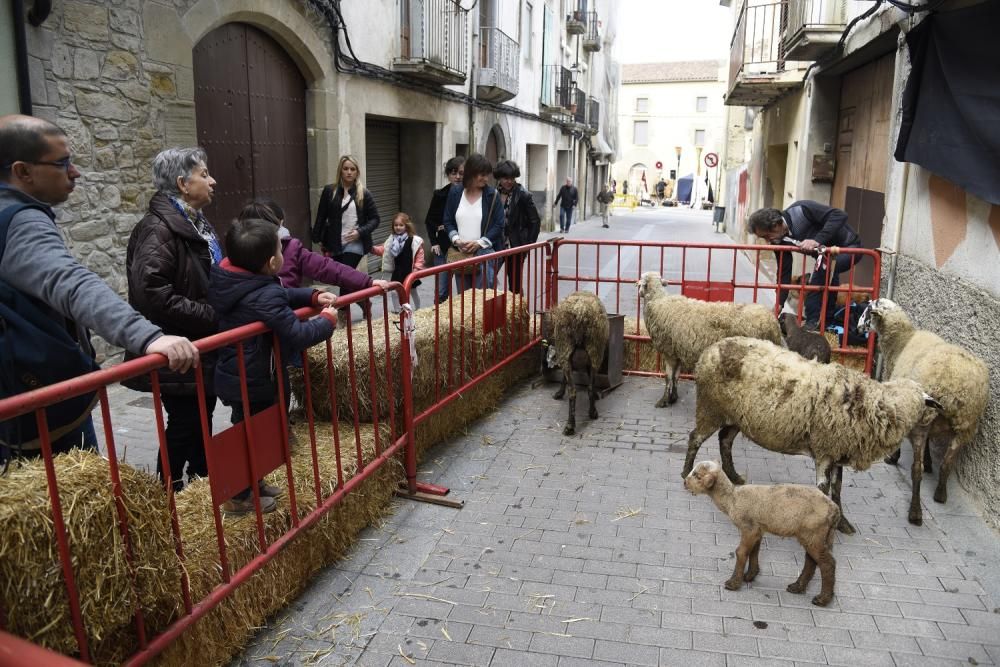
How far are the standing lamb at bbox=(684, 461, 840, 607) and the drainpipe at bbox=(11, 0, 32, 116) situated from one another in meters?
5.78

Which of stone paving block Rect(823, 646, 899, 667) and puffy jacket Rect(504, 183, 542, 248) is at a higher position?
puffy jacket Rect(504, 183, 542, 248)

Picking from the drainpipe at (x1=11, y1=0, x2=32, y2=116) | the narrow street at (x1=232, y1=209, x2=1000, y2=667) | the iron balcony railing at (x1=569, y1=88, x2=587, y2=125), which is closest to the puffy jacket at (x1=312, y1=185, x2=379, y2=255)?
the drainpipe at (x1=11, y1=0, x2=32, y2=116)

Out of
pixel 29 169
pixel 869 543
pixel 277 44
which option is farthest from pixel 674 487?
pixel 277 44

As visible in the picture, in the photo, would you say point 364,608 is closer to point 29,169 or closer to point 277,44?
point 29,169

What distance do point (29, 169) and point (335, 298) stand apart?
1.42m

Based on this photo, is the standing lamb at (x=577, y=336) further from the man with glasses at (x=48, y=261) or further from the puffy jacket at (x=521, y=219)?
the man with glasses at (x=48, y=261)

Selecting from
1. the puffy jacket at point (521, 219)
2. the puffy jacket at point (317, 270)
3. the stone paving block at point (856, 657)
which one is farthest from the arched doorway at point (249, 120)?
the stone paving block at point (856, 657)

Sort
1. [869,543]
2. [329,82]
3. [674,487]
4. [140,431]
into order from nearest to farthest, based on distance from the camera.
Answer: [869,543] → [674,487] → [140,431] → [329,82]

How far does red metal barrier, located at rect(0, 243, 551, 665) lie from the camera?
87.6 inches

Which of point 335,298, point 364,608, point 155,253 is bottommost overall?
point 364,608

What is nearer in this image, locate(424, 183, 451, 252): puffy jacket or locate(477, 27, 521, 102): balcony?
locate(424, 183, 451, 252): puffy jacket

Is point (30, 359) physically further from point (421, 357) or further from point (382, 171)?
point (382, 171)

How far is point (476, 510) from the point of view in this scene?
4508 millimetres

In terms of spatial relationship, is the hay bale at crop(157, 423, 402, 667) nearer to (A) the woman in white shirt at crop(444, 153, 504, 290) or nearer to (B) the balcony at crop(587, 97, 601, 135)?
(A) the woman in white shirt at crop(444, 153, 504, 290)
